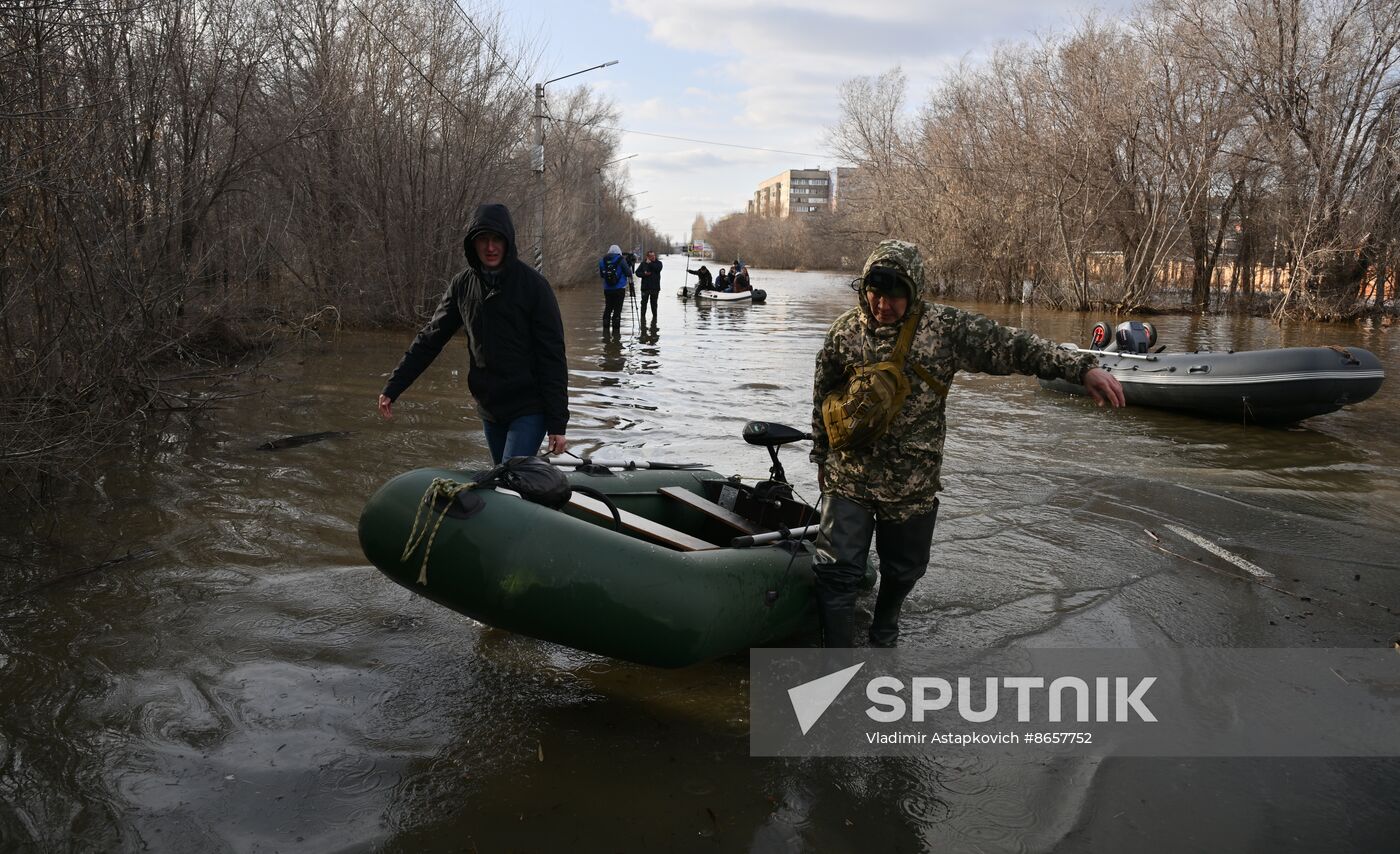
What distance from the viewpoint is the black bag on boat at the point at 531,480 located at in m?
3.78

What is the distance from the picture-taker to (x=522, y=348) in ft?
14.9

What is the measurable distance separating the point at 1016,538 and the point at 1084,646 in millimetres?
1708

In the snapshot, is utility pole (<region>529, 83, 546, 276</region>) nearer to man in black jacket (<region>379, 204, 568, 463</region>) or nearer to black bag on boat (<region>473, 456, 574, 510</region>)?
man in black jacket (<region>379, 204, 568, 463</region>)

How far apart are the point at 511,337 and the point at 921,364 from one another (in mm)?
1949

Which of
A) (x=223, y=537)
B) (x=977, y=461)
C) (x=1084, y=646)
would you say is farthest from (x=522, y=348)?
(x=977, y=461)

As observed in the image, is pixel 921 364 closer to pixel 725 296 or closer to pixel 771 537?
pixel 771 537

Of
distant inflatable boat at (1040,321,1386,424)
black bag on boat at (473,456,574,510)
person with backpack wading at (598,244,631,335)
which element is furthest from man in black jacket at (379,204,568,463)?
person with backpack wading at (598,244,631,335)

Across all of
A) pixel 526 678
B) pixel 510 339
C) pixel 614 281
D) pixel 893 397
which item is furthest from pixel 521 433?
pixel 614 281

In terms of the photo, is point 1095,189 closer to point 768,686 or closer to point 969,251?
point 969,251

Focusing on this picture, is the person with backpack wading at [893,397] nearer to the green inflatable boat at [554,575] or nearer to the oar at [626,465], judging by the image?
the green inflatable boat at [554,575]

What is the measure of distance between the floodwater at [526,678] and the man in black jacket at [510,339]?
1.03m

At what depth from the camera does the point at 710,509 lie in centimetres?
491

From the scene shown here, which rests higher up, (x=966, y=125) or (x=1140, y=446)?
(x=966, y=125)

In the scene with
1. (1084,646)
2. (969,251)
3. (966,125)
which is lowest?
(1084,646)
